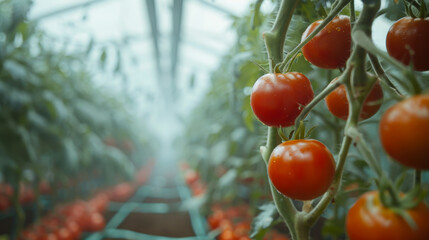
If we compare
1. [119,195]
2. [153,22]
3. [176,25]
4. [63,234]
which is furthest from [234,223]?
→ [153,22]

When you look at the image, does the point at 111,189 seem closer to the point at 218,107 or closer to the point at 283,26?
the point at 218,107

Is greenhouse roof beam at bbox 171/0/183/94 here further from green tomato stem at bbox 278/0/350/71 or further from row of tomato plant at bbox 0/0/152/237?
green tomato stem at bbox 278/0/350/71

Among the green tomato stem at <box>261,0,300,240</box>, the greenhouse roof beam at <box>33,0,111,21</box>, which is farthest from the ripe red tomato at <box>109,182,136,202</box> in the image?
the green tomato stem at <box>261,0,300,240</box>

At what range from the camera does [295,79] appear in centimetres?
37

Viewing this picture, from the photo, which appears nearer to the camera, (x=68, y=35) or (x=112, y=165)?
(x=68, y=35)

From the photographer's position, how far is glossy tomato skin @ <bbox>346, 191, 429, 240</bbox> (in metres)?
0.24

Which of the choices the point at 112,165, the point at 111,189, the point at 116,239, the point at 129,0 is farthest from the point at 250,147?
the point at 111,189

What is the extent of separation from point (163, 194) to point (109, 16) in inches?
106

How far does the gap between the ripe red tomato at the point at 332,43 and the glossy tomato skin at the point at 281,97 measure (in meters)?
0.05

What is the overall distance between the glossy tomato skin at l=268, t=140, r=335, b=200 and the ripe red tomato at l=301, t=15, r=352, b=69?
5.0 inches

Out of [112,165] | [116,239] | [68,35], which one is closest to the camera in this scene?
[116,239]

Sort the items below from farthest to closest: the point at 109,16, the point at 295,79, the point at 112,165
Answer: the point at 109,16 < the point at 112,165 < the point at 295,79

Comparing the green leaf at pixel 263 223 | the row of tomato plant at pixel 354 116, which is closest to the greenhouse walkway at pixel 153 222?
the green leaf at pixel 263 223

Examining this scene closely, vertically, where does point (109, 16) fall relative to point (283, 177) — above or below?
above
